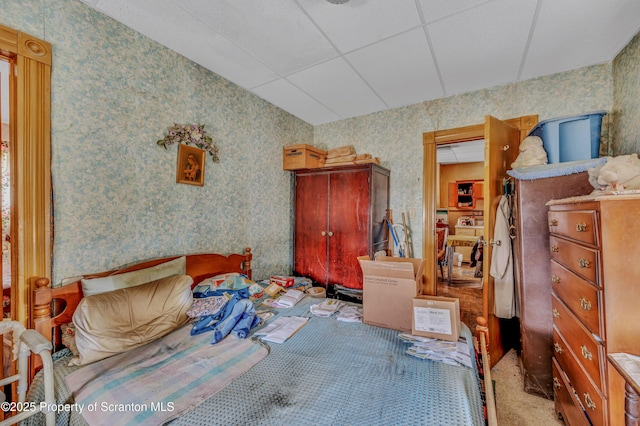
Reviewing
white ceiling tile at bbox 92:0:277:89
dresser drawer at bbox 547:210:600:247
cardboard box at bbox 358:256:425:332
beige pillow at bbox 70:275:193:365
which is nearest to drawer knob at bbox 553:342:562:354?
dresser drawer at bbox 547:210:600:247

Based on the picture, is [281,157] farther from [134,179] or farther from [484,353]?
[484,353]

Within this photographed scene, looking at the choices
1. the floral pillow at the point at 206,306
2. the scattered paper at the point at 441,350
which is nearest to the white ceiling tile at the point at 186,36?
the floral pillow at the point at 206,306

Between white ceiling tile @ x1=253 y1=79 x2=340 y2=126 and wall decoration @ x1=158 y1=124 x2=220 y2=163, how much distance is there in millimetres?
831

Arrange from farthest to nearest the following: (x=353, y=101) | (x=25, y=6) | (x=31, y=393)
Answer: (x=353, y=101) → (x=25, y=6) → (x=31, y=393)

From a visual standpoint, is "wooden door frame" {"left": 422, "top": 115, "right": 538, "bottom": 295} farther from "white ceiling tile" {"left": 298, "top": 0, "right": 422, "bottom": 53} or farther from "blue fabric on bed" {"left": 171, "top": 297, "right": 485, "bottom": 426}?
"blue fabric on bed" {"left": 171, "top": 297, "right": 485, "bottom": 426}

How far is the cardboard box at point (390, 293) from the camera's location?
5.47 feet

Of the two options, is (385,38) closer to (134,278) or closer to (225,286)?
(225,286)

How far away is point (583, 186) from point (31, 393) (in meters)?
3.41

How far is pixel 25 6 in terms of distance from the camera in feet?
4.70

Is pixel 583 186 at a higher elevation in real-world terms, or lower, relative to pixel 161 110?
lower

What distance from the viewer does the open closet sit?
2150 mm

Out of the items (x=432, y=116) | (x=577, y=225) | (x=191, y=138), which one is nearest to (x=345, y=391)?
(x=577, y=225)

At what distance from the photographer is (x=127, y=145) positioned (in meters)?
1.83

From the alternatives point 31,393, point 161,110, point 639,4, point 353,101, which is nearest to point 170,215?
point 161,110
